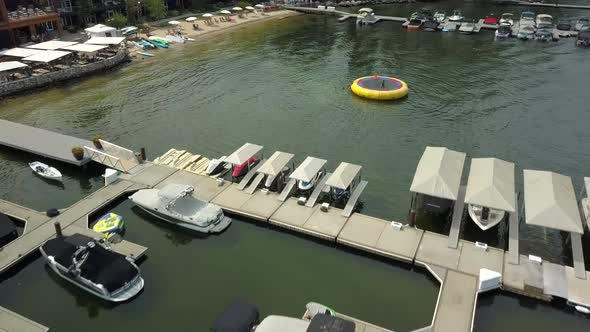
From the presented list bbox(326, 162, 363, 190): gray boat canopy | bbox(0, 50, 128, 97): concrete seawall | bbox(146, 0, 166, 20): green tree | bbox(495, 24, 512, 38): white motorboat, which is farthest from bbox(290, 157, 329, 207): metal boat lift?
bbox(146, 0, 166, 20): green tree

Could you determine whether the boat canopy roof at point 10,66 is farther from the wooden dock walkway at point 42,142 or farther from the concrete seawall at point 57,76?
the wooden dock walkway at point 42,142

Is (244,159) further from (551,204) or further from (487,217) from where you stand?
(551,204)

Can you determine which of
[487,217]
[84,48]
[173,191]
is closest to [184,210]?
[173,191]

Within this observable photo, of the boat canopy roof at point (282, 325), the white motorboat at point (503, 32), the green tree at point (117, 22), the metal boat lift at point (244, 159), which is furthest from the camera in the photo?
the green tree at point (117, 22)

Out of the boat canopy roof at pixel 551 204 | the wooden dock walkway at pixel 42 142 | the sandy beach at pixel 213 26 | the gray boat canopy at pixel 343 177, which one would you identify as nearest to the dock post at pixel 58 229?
the wooden dock walkway at pixel 42 142

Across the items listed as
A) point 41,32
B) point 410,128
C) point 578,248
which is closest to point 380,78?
point 410,128

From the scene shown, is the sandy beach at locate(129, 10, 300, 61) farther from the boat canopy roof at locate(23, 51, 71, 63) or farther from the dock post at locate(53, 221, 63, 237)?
the dock post at locate(53, 221, 63, 237)
